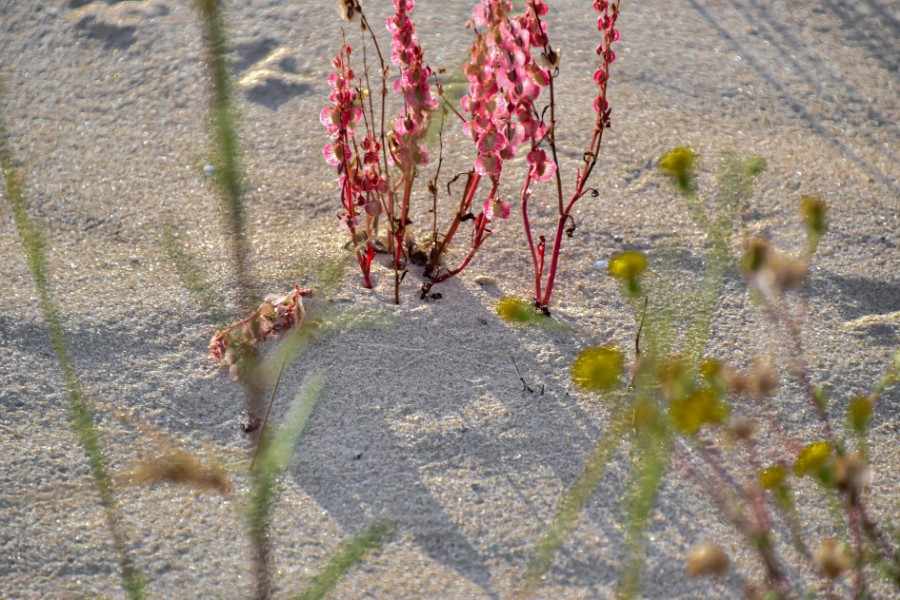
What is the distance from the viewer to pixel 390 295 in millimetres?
2062

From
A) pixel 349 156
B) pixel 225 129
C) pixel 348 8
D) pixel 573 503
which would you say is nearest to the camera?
pixel 225 129

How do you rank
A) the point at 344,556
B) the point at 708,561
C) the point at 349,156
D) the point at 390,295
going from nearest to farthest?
the point at 708,561, the point at 344,556, the point at 349,156, the point at 390,295

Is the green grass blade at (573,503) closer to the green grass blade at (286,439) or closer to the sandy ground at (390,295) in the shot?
the sandy ground at (390,295)

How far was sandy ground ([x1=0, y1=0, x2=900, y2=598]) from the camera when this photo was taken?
1.57 metres

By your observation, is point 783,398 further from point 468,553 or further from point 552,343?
point 468,553

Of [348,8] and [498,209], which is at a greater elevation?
[348,8]

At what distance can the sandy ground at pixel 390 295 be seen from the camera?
1.57m

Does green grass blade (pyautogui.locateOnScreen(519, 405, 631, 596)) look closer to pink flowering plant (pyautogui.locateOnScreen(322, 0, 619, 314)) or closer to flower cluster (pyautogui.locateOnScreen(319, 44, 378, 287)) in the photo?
pink flowering plant (pyautogui.locateOnScreen(322, 0, 619, 314))

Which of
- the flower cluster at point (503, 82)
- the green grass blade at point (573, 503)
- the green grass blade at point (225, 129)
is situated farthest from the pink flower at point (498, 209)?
the green grass blade at point (225, 129)

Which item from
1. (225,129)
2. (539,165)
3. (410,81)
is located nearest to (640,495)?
(539,165)

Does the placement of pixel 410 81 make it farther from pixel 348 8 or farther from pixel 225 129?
pixel 225 129

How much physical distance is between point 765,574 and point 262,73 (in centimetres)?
204

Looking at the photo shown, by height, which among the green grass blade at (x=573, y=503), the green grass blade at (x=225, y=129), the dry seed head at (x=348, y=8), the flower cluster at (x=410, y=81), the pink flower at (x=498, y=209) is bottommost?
the green grass blade at (x=573, y=503)

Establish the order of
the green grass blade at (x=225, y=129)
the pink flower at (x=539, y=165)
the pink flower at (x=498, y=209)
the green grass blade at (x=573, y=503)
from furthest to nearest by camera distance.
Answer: the pink flower at (x=498, y=209) → the pink flower at (x=539, y=165) → the green grass blade at (x=573, y=503) → the green grass blade at (x=225, y=129)
